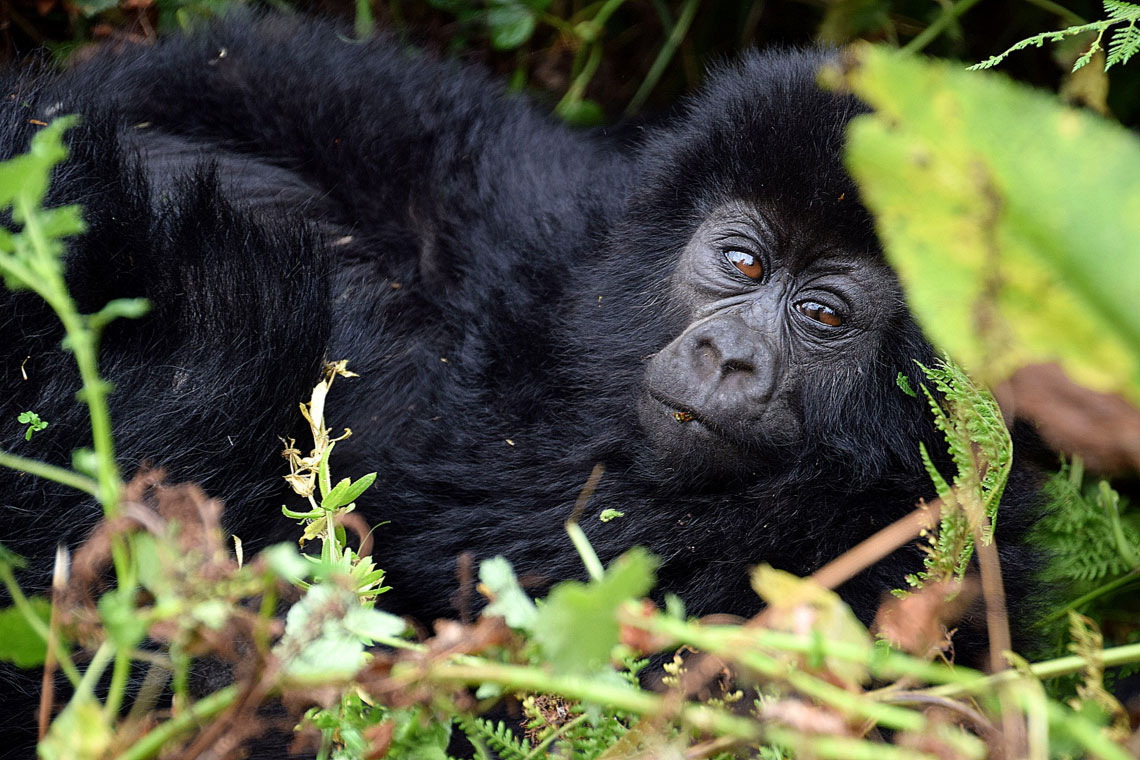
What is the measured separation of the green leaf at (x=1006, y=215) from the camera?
861 mm

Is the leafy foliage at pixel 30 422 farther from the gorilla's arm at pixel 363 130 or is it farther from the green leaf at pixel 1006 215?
the green leaf at pixel 1006 215

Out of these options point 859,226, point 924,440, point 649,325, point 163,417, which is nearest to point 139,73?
point 163,417

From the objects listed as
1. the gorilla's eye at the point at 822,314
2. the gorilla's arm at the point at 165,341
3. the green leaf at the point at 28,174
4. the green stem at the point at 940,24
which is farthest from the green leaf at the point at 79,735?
the green stem at the point at 940,24

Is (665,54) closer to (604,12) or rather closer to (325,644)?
(604,12)

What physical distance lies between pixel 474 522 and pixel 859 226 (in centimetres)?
99

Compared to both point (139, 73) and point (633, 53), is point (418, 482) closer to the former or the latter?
point (139, 73)

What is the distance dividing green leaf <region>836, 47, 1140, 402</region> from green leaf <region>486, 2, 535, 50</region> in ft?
8.22

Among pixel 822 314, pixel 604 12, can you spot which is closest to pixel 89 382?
pixel 822 314

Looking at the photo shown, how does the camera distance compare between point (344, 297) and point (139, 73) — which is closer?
A: point (344, 297)

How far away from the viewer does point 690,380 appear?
78.3 inches

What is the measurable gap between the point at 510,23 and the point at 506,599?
2.61 meters

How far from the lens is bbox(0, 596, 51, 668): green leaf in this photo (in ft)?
3.21

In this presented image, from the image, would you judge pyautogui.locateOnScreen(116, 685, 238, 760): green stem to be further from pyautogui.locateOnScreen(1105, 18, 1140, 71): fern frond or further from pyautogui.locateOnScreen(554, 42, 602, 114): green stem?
pyautogui.locateOnScreen(554, 42, 602, 114): green stem

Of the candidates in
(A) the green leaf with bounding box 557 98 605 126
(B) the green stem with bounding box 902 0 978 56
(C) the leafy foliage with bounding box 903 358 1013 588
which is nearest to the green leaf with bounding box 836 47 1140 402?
(C) the leafy foliage with bounding box 903 358 1013 588
